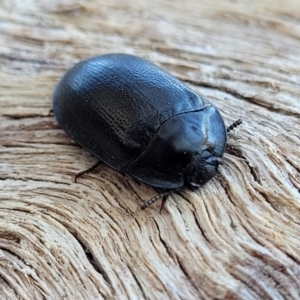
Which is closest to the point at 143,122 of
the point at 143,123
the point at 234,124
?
the point at 143,123

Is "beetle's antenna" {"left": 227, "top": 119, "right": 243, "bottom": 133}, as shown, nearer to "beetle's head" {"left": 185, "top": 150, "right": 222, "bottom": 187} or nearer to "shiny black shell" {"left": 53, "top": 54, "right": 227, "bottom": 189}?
"shiny black shell" {"left": 53, "top": 54, "right": 227, "bottom": 189}

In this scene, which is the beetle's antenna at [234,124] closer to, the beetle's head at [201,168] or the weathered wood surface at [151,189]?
the weathered wood surface at [151,189]

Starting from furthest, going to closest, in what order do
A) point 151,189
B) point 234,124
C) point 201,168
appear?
point 234,124 < point 151,189 < point 201,168

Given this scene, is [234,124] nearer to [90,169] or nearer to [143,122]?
[143,122]

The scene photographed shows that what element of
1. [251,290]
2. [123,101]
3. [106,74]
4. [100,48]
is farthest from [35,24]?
[251,290]

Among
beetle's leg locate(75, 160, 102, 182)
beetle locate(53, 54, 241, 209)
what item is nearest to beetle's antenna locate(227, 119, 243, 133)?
beetle locate(53, 54, 241, 209)

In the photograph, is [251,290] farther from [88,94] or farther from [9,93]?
[9,93]

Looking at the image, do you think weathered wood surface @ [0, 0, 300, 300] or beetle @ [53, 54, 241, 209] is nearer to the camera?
weathered wood surface @ [0, 0, 300, 300]
